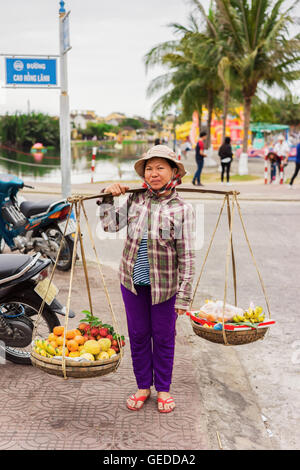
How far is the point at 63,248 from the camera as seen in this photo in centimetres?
632

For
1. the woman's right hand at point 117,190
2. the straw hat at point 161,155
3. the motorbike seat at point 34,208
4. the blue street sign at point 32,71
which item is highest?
the blue street sign at point 32,71

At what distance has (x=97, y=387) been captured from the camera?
352 centimetres

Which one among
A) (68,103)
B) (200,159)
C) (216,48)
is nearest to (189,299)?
(68,103)

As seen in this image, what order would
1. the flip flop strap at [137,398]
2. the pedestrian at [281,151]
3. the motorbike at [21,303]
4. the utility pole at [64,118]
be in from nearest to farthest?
1. the flip flop strap at [137,398]
2. the motorbike at [21,303]
3. the utility pole at [64,118]
4. the pedestrian at [281,151]

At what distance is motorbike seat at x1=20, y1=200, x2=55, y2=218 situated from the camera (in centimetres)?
635

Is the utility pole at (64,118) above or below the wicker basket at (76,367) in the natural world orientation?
above

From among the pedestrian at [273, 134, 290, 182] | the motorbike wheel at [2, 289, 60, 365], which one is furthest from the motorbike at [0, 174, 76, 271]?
the pedestrian at [273, 134, 290, 182]

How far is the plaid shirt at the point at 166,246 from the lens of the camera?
299 cm

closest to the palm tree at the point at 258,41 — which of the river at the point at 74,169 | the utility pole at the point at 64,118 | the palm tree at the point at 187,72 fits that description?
the palm tree at the point at 187,72

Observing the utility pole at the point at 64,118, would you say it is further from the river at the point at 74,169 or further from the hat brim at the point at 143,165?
the river at the point at 74,169

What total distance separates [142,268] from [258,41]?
65.2ft

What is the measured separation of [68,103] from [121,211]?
4278mm

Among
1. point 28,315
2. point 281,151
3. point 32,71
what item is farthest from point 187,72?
point 28,315

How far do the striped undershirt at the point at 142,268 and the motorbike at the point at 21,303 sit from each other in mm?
841
